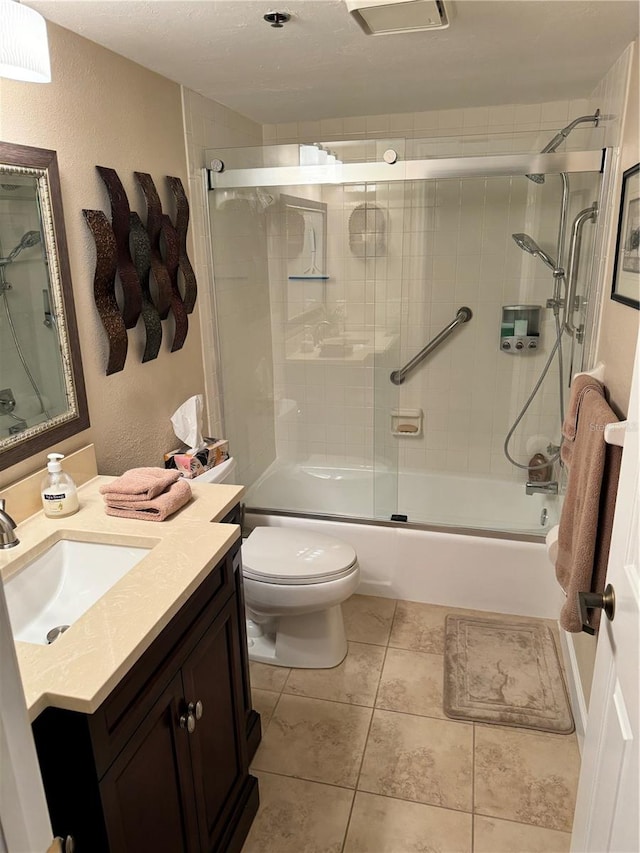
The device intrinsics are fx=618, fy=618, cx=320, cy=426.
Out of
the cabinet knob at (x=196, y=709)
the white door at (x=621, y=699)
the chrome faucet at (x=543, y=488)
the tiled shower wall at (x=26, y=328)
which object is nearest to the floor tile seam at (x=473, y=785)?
the white door at (x=621, y=699)

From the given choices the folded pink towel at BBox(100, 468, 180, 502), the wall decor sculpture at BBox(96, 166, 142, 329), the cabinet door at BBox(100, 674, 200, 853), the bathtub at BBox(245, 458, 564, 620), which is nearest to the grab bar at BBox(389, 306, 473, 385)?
the bathtub at BBox(245, 458, 564, 620)

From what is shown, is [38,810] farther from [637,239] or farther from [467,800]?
[637,239]

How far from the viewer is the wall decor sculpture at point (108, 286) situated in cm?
194

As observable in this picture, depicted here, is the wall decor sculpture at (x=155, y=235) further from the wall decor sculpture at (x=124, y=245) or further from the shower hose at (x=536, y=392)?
the shower hose at (x=536, y=392)

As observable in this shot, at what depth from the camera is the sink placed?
56.4 inches

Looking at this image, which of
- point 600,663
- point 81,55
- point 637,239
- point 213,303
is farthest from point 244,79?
point 600,663

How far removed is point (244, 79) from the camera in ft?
7.82

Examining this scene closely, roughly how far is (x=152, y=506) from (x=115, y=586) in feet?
1.05

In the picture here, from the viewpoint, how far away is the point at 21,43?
4.22ft

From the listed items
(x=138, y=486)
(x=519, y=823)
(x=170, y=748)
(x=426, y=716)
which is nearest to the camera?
(x=170, y=748)

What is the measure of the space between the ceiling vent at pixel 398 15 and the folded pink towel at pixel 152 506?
1.37 m

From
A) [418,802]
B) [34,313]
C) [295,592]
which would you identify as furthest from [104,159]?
[418,802]

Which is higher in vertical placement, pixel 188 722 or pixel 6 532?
pixel 6 532

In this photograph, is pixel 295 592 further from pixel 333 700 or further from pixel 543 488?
pixel 543 488
